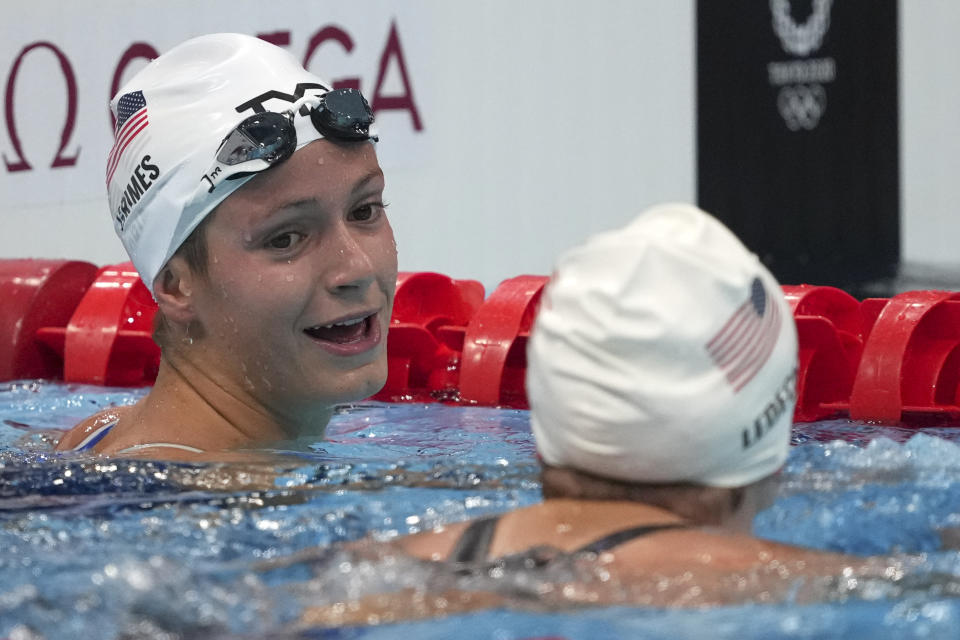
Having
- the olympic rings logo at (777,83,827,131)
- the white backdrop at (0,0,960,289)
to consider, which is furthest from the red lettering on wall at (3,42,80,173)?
the olympic rings logo at (777,83,827,131)

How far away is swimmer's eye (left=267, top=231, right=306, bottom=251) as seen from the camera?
2789 mm

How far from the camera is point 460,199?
7031 millimetres

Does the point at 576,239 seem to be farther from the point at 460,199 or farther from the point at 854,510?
the point at 854,510

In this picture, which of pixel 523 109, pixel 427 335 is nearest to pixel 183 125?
pixel 427 335

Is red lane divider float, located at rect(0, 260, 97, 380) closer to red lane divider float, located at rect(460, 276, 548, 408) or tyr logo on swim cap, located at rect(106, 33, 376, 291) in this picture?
red lane divider float, located at rect(460, 276, 548, 408)

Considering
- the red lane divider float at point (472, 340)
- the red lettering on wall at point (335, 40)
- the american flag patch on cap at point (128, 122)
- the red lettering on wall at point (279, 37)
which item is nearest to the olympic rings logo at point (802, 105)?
the red lane divider float at point (472, 340)

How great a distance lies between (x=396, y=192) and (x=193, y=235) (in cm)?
432

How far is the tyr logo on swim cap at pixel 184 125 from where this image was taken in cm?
283

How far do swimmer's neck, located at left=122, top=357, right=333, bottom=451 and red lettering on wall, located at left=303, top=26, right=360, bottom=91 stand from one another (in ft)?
14.4

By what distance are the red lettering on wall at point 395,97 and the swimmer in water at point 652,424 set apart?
5.24 m

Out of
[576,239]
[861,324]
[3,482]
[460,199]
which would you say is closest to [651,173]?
[576,239]

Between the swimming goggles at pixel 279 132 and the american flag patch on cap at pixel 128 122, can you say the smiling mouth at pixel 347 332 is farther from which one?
the american flag patch on cap at pixel 128 122

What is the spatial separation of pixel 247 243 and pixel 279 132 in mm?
243

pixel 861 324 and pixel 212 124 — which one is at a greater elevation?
pixel 212 124
